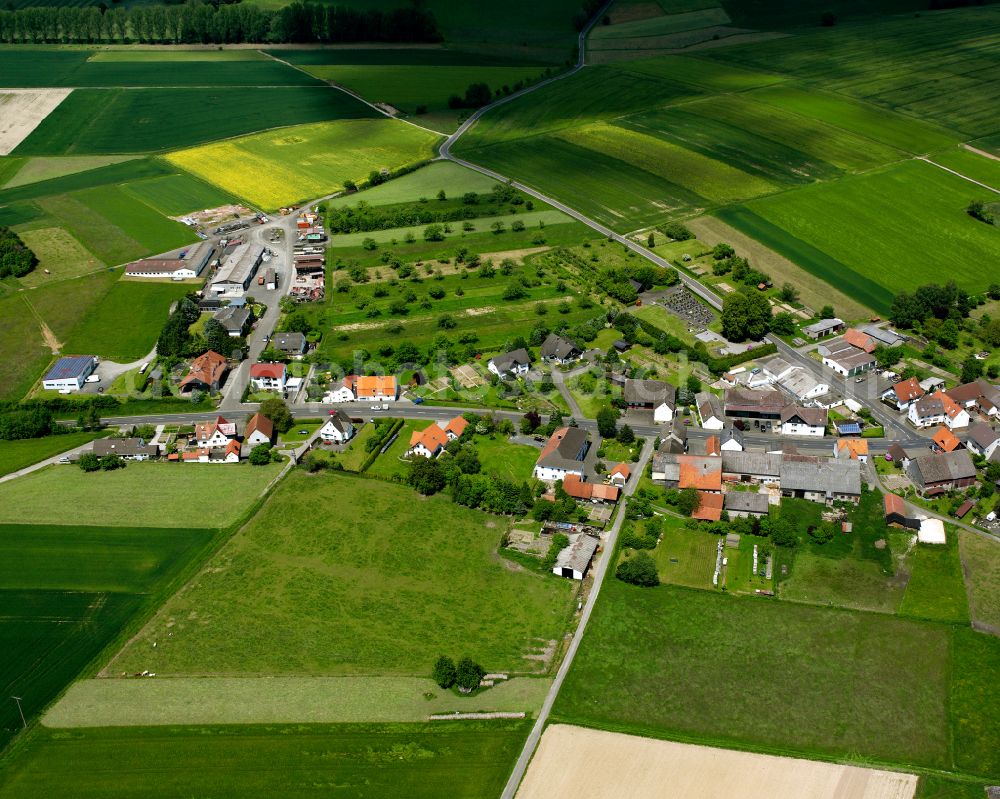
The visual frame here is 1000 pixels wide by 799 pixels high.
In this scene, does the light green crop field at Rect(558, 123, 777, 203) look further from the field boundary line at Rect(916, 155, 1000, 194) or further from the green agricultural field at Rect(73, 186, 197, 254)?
the green agricultural field at Rect(73, 186, 197, 254)

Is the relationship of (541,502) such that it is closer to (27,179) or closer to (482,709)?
(482,709)

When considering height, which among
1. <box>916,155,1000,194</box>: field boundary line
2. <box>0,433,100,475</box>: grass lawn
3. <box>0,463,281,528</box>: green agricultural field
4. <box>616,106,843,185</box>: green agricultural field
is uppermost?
<box>616,106,843,185</box>: green agricultural field

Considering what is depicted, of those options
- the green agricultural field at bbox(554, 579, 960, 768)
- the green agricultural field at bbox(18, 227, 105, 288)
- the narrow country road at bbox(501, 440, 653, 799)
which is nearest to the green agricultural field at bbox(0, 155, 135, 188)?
the green agricultural field at bbox(18, 227, 105, 288)

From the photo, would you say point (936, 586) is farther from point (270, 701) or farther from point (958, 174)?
point (958, 174)

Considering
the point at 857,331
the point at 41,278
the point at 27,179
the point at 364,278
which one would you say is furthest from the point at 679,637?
the point at 27,179

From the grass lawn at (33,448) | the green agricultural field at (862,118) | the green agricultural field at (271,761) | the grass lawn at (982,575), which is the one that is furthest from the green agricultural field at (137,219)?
the grass lawn at (982,575)
